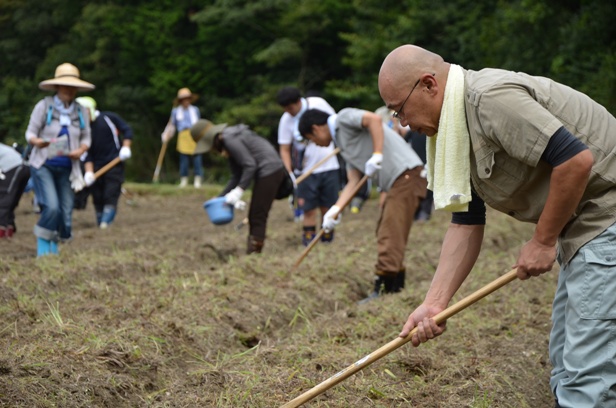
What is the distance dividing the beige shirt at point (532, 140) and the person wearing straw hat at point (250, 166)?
5.06 m

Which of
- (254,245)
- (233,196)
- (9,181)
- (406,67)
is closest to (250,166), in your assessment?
(233,196)

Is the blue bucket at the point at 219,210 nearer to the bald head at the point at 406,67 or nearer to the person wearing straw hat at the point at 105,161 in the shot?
the person wearing straw hat at the point at 105,161

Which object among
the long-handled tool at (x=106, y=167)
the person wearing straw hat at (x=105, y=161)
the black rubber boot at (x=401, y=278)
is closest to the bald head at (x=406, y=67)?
the black rubber boot at (x=401, y=278)

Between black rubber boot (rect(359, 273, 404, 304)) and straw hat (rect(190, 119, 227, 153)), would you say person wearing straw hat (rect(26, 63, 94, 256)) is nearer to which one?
straw hat (rect(190, 119, 227, 153))

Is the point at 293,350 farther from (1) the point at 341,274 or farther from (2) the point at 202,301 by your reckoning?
(1) the point at 341,274

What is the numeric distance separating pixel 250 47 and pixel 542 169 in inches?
886

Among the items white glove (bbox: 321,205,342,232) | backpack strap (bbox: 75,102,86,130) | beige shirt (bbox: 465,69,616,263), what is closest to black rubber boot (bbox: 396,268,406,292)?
white glove (bbox: 321,205,342,232)

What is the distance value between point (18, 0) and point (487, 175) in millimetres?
30295

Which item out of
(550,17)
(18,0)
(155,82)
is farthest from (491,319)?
(18,0)

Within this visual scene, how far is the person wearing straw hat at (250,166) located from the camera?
324 inches

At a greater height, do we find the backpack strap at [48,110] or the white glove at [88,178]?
the backpack strap at [48,110]

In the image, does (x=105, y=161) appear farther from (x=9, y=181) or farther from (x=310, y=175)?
(x=310, y=175)

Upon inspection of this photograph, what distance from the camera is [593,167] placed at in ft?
10.1

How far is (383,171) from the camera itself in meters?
6.93
